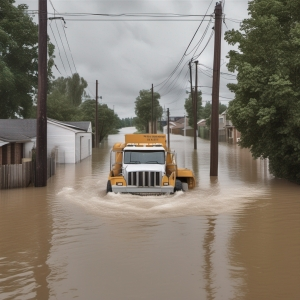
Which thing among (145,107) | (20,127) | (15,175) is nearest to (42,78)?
(15,175)

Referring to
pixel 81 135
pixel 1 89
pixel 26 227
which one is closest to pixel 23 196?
pixel 26 227

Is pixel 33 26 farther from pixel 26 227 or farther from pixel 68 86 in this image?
pixel 68 86

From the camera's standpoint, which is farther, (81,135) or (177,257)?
(81,135)

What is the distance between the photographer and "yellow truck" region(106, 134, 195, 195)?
17.6 m

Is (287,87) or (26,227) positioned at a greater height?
(287,87)

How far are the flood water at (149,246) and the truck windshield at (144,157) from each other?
199cm

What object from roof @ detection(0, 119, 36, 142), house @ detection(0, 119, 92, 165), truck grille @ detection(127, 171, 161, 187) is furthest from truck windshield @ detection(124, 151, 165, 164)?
roof @ detection(0, 119, 36, 142)

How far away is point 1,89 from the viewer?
4644 centimetres

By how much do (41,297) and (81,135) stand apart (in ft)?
106

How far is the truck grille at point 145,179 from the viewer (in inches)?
691

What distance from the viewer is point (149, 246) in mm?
10367

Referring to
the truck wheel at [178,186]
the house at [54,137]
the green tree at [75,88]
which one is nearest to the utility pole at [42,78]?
the truck wheel at [178,186]

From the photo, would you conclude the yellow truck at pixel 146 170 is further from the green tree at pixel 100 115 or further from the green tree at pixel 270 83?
the green tree at pixel 100 115

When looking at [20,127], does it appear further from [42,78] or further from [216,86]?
[216,86]
